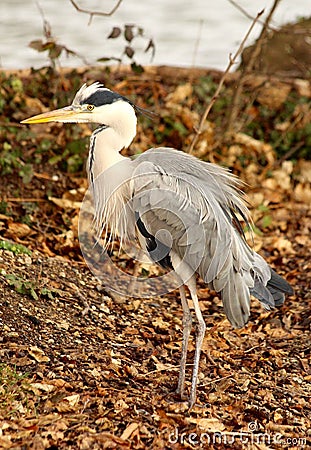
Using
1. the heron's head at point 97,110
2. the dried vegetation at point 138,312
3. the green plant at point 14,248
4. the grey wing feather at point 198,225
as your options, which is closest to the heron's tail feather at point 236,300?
the grey wing feather at point 198,225

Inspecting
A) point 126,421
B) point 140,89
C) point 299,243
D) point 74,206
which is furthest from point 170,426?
point 140,89

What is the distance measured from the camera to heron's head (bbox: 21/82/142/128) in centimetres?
380

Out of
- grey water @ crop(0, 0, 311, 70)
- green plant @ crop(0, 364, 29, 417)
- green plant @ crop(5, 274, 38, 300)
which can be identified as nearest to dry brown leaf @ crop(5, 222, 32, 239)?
green plant @ crop(5, 274, 38, 300)

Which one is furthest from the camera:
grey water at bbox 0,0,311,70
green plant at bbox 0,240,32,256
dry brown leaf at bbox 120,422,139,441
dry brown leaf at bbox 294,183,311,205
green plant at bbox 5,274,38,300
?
grey water at bbox 0,0,311,70

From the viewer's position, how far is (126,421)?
3295 millimetres

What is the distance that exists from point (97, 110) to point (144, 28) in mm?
6653

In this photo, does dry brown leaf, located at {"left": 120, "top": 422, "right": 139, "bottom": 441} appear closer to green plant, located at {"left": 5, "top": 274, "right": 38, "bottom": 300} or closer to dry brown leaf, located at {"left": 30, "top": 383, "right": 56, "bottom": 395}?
dry brown leaf, located at {"left": 30, "top": 383, "right": 56, "bottom": 395}

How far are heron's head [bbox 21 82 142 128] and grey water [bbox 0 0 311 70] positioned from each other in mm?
4478

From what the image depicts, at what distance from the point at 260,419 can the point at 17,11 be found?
342 inches

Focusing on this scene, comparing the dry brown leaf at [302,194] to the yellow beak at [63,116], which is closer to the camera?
the yellow beak at [63,116]

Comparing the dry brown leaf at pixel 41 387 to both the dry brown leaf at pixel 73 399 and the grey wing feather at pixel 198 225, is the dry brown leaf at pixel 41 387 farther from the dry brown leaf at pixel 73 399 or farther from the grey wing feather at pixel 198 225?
the grey wing feather at pixel 198 225

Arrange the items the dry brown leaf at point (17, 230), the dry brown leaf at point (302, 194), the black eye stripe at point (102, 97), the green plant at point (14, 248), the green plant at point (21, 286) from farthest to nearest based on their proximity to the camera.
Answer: the dry brown leaf at point (302, 194)
the dry brown leaf at point (17, 230)
the green plant at point (14, 248)
the green plant at point (21, 286)
the black eye stripe at point (102, 97)

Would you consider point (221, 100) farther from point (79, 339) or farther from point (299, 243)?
point (79, 339)

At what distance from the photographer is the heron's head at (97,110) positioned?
3801mm
